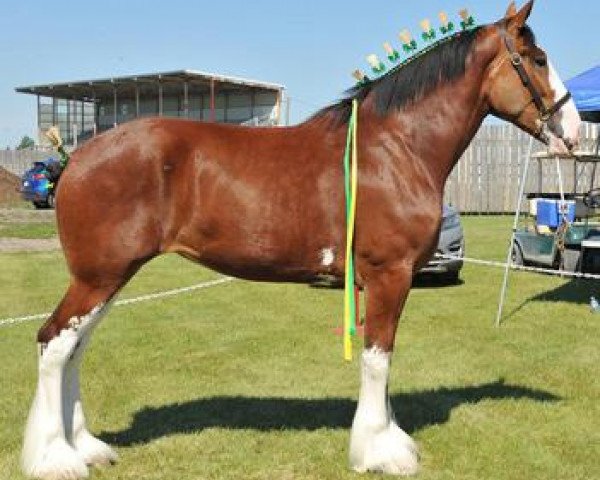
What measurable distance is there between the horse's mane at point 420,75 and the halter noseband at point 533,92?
239 mm

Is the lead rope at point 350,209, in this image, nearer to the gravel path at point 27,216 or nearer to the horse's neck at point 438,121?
the horse's neck at point 438,121

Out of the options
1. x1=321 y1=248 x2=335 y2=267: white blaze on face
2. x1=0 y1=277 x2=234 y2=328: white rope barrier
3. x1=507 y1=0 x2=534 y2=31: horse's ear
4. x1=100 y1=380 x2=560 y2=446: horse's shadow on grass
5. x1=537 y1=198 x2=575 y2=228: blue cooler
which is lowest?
x1=0 y1=277 x2=234 y2=328: white rope barrier

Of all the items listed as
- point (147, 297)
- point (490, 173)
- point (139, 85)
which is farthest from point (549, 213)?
point (139, 85)

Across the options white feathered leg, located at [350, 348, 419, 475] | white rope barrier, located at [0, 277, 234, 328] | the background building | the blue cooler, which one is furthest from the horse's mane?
the background building

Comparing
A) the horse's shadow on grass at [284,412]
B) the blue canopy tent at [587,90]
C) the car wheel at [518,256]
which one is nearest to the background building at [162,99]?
the car wheel at [518,256]

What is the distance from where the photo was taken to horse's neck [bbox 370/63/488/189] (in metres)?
4.57

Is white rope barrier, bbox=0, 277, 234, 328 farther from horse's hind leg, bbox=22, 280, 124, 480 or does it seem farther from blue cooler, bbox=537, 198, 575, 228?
blue cooler, bbox=537, 198, 575, 228

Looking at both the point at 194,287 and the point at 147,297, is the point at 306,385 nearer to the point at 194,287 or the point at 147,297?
the point at 147,297

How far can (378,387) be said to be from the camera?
4.46 m

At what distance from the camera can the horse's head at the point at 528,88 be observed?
4.48 m

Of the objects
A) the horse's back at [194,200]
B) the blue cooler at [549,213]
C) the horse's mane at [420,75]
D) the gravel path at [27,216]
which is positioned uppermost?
the horse's mane at [420,75]

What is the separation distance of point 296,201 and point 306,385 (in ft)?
8.12

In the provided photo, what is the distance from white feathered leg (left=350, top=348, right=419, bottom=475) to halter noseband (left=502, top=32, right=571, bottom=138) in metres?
1.71

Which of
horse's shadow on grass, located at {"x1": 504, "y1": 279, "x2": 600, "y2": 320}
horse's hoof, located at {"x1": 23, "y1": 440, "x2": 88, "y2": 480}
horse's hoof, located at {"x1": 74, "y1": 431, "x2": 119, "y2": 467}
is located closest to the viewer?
horse's hoof, located at {"x1": 23, "y1": 440, "x2": 88, "y2": 480}
